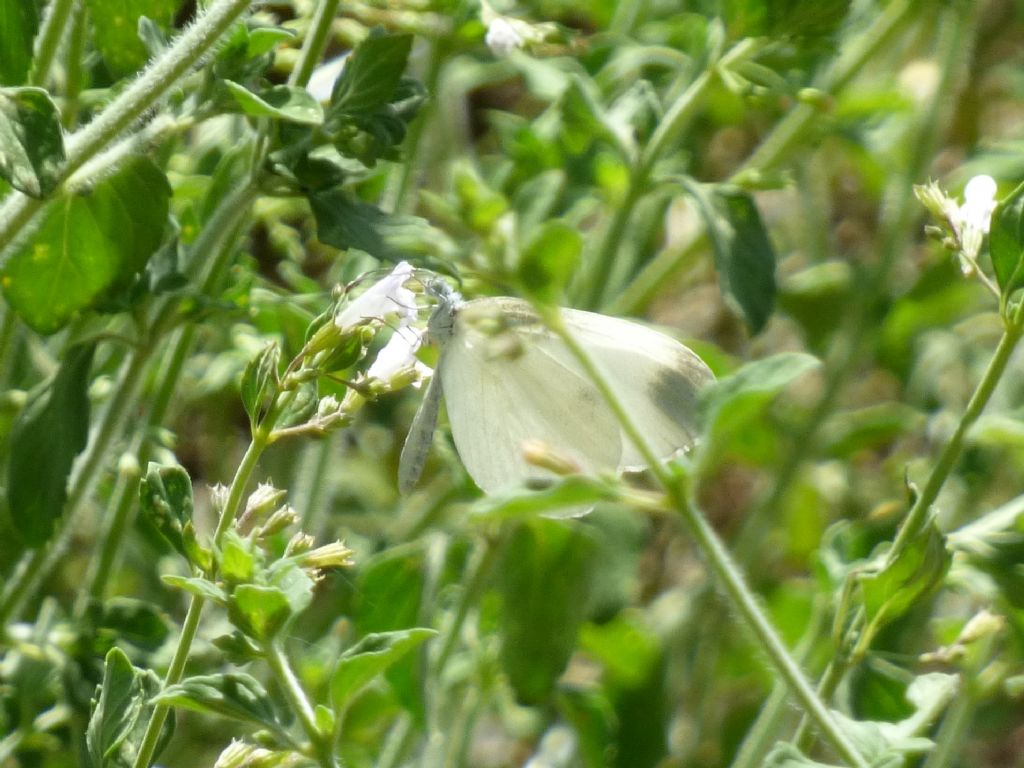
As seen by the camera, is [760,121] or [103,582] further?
[760,121]

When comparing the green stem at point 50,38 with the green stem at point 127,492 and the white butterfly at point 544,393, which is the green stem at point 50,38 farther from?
the white butterfly at point 544,393

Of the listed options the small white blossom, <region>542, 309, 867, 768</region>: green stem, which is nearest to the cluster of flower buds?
<region>542, 309, 867, 768</region>: green stem

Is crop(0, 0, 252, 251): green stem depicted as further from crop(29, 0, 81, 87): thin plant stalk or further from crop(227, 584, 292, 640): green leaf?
crop(227, 584, 292, 640): green leaf

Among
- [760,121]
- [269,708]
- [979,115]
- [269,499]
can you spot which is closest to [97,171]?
[269,499]

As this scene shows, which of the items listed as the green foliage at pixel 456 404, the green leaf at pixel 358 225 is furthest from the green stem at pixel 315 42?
the green leaf at pixel 358 225

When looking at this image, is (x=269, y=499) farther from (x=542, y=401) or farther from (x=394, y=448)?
(x=394, y=448)

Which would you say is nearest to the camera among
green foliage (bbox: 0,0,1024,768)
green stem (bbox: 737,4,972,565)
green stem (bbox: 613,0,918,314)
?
green foliage (bbox: 0,0,1024,768)

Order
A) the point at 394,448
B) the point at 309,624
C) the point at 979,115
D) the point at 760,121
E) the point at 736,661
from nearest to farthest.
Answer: the point at 309,624, the point at 736,661, the point at 394,448, the point at 760,121, the point at 979,115

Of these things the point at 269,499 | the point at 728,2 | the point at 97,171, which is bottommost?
the point at 269,499
